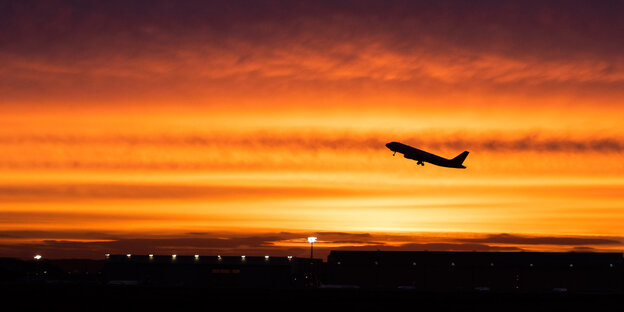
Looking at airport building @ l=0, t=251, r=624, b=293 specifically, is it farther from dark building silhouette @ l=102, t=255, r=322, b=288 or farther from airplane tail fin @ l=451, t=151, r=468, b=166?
airplane tail fin @ l=451, t=151, r=468, b=166

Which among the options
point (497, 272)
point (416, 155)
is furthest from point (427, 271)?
point (416, 155)

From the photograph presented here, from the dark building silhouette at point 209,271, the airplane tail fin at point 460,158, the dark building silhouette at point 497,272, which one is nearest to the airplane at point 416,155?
the airplane tail fin at point 460,158

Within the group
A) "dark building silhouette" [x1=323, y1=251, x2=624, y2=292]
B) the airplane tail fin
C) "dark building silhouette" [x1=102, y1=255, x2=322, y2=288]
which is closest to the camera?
"dark building silhouette" [x1=102, y1=255, x2=322, y2=288]

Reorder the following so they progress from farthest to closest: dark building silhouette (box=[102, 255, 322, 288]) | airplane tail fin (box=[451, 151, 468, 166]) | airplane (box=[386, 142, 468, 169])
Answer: airplane tail fin (box=[451, 151, 468, 166]) < dark building silhouette (box=[102, 255, 322, 288]) < airplane (box=[386, 142, 468, 169])

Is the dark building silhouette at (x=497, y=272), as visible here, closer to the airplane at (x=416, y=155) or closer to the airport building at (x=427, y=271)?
the airport building at (x=427, y=271)

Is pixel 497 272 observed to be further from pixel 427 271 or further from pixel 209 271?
pixel 209 271

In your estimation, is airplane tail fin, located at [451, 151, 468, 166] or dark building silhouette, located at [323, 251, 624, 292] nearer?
dark building silhouette, located at [323, 251, 624, 292]

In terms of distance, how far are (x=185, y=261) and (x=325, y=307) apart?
320 ft

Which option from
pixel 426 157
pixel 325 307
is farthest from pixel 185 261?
pixel 325 307

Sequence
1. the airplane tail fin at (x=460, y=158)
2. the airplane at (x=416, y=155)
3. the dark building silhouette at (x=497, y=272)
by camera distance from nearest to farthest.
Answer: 1. the airplane at (x=416, y=155)
2. the dark building silhouette at (x=497, y=272)
3. the airplane tail fin at (x=460, y=158)

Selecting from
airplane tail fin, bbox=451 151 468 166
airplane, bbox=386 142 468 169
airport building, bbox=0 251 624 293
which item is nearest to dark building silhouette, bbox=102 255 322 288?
airport building, bbox=0 251 624 293

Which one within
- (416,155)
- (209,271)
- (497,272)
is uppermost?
(416,155)

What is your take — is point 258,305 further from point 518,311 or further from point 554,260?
point 554,260

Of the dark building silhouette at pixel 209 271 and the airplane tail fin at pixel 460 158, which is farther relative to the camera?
the airplane tail fin at pixel 460 158
